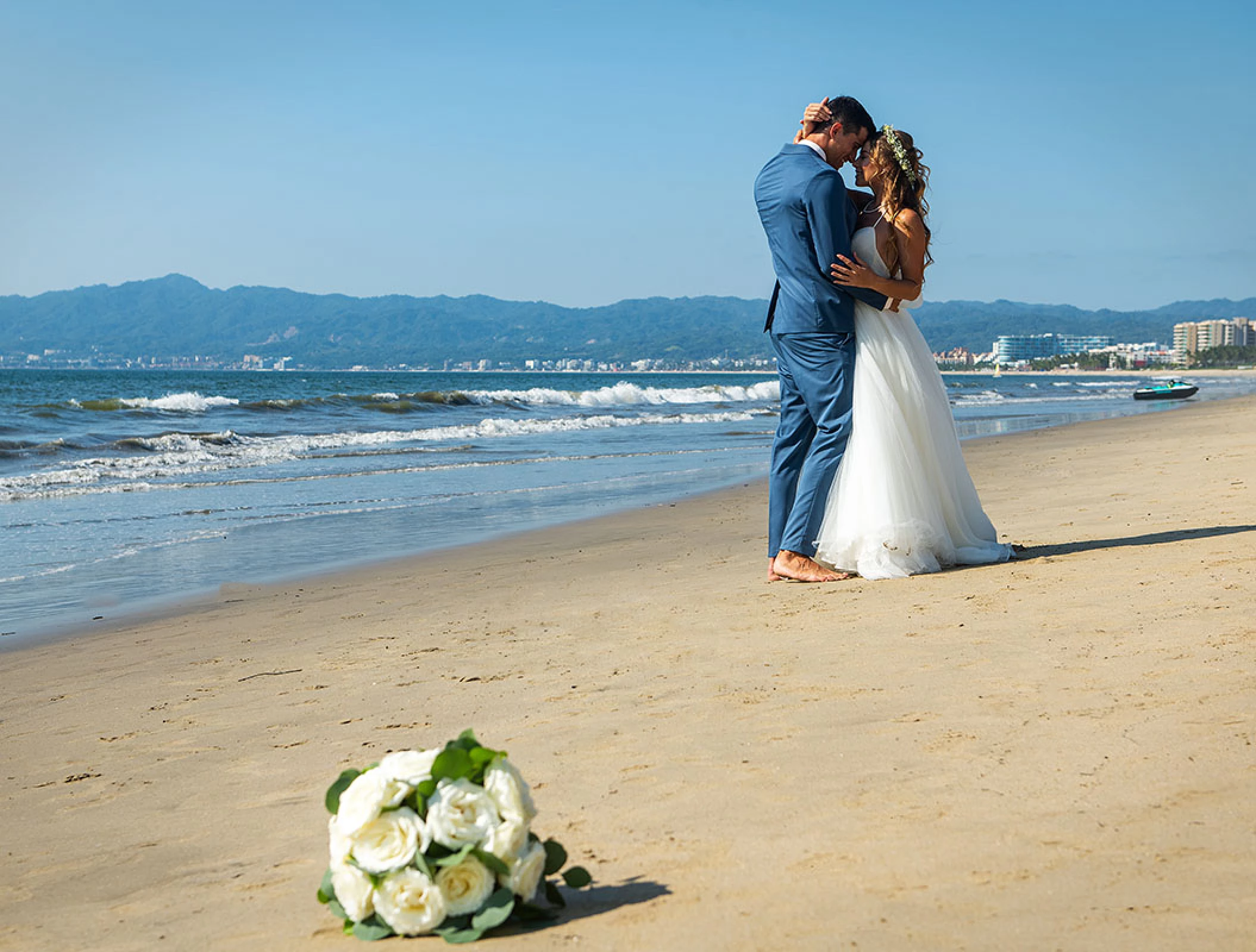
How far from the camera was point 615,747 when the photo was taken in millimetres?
3158

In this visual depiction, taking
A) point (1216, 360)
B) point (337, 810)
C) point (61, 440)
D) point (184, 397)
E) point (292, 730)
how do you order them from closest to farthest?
point (337, 810) → point (292, 730) → point (61, 440) → point (184, 397) → point (1216, 360)

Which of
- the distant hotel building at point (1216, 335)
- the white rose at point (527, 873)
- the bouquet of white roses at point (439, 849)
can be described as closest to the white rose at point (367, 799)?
the bouquet of white roses at point (439, 849)

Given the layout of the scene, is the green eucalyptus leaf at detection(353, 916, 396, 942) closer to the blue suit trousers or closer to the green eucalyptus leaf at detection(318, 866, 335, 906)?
the green eucalyptus leaf at detection(318, 866, 335, 906)

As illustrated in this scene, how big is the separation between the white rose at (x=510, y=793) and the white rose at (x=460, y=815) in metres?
0.02

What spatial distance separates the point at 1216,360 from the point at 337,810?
6154 inches

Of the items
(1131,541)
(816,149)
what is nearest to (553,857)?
(816,149)

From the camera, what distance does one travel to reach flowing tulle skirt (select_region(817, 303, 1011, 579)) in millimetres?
5457

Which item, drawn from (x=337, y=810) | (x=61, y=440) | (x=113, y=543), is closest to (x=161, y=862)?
(x=337, y=810)

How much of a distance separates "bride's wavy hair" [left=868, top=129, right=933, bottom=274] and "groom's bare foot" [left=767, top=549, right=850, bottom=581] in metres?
1.46

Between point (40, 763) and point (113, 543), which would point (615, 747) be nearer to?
point (40, 763)

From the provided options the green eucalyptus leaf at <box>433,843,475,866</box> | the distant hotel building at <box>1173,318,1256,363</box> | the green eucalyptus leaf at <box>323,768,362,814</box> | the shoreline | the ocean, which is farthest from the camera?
the distant hotel building at <box>1173,318,1256,363</box>

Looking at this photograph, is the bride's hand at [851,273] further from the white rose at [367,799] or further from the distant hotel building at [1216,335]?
the distant hotel building at [1216,335]

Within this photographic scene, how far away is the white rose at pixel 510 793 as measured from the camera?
2068 millimetres

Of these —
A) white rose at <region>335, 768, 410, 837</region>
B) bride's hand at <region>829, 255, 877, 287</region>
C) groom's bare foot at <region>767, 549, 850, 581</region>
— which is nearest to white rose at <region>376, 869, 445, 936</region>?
white rose at <region>335, 768, 410, 837</region>
